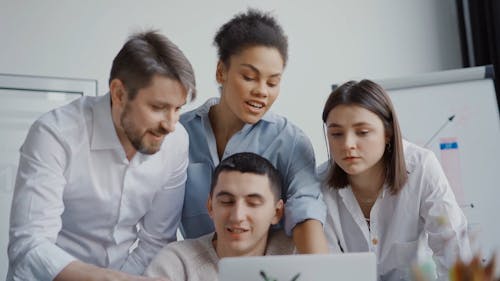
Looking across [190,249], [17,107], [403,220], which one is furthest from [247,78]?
[17,107]

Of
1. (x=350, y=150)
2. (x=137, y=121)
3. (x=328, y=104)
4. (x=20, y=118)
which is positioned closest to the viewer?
(x=137, y=121)

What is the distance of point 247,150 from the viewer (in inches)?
57.7

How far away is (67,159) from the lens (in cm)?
129

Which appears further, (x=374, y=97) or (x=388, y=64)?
(x=388, y=64)

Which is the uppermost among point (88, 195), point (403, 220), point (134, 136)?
point (134, 136)

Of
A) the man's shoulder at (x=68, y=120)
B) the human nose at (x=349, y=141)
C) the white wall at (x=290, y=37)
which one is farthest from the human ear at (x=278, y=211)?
the white wall at (x=290, y=37)

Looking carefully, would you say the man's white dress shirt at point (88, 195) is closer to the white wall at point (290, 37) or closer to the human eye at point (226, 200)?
the human eye at point (226, 200)

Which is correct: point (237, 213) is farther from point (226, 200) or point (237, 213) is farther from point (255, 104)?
point (255, 104)

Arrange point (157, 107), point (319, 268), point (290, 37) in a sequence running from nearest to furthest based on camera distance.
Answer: point (319, 268) → point (157, 107) → point (290, 37)

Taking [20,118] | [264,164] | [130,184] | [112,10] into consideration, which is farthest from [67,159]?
[112,10]

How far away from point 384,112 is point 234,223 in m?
0.51

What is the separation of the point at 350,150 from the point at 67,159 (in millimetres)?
658

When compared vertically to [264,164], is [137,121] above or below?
above

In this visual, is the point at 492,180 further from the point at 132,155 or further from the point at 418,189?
the point at 132,155
